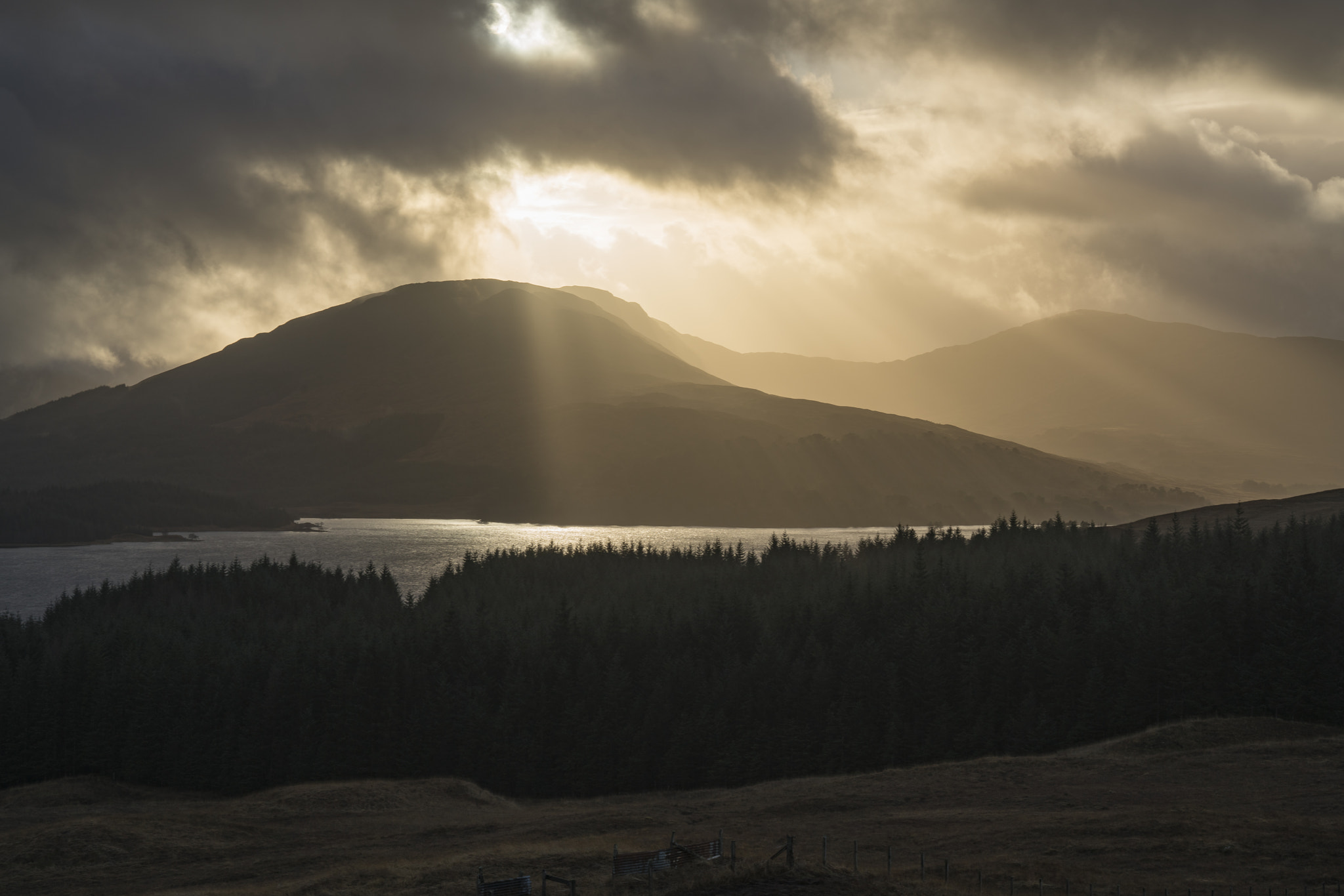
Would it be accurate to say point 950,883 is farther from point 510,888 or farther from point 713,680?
point 713,680

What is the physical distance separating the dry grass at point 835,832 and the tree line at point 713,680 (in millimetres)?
18129

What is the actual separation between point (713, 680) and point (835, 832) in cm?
5638

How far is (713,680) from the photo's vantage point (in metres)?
118

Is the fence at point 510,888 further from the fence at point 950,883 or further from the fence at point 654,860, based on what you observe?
the fence at point 654,860

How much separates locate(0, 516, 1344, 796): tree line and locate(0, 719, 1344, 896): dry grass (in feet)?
59.5

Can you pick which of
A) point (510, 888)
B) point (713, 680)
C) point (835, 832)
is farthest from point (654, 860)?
point (713, 680)

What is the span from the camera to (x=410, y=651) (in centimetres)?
12662

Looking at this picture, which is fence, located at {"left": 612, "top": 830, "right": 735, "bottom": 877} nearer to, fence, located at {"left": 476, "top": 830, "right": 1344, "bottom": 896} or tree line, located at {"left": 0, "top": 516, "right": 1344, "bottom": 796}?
fence, located at {"left": 476, "top": 830, "right": 1344, "bottom": 896}

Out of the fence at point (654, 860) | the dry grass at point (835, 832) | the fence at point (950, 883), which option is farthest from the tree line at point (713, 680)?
the fence at point (654, 860)

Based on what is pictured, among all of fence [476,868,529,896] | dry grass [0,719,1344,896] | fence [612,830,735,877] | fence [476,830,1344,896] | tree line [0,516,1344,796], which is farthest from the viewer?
tree line [0,516,1344,796]

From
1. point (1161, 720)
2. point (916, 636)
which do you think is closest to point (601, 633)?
point (916, 636)

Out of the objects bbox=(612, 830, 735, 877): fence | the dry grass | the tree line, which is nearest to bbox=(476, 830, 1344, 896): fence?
bbox=(612, 830, 735, 877): fence

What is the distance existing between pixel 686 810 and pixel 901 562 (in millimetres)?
96023

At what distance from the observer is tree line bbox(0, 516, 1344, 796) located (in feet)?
337
